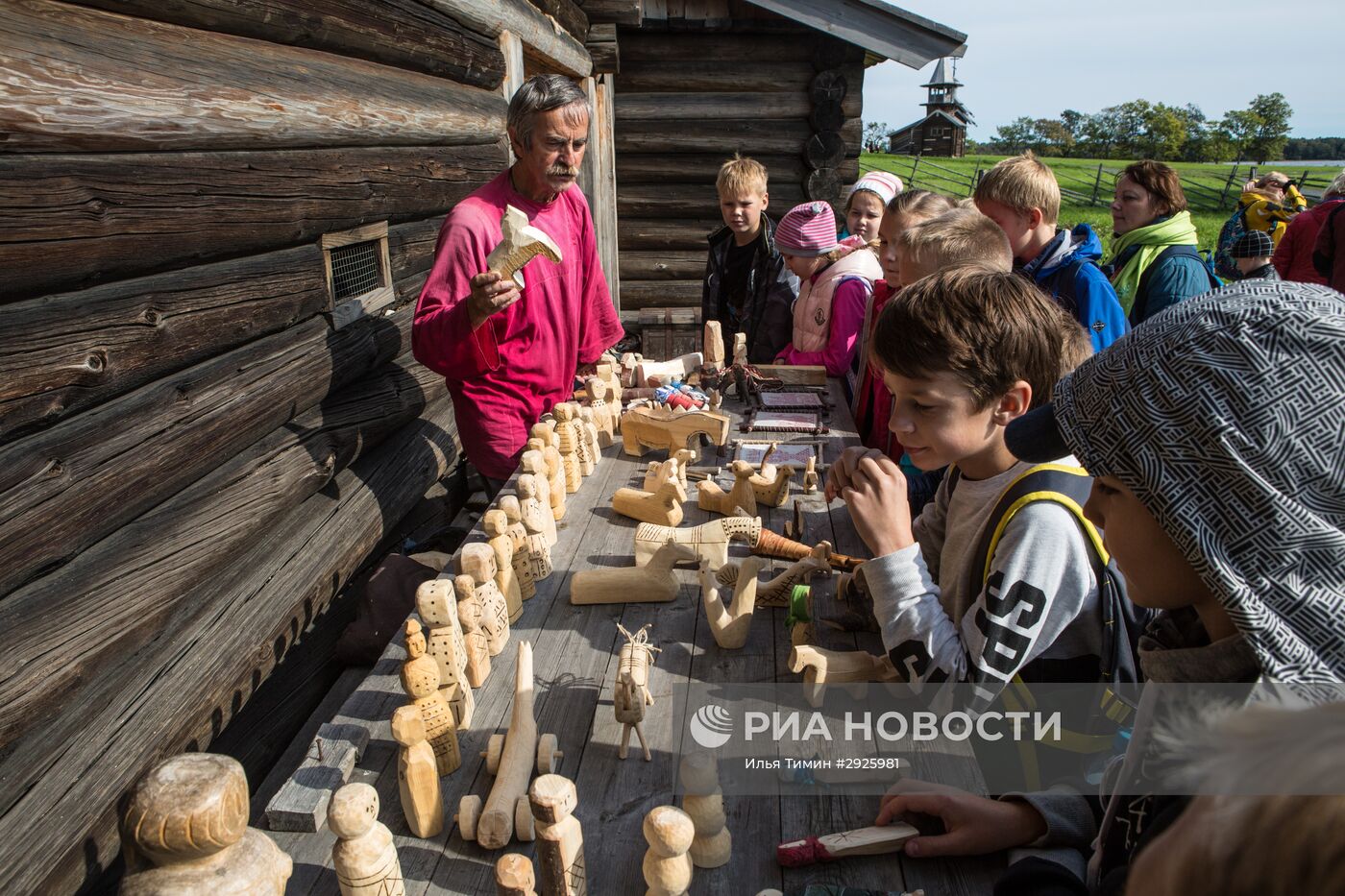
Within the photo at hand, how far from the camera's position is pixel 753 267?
16.3ft

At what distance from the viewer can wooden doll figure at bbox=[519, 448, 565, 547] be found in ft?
7.73

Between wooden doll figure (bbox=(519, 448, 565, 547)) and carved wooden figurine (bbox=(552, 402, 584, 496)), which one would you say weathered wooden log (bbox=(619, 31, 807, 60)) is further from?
wooden doll figure (bbox=(519, 448, 565, 547))

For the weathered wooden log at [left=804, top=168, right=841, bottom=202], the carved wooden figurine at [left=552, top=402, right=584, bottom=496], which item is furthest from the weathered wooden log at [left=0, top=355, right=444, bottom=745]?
the weathered wooden log at [left=804, top=168, right=841, bottom=202]

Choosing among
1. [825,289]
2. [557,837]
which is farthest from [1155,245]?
[557,837]

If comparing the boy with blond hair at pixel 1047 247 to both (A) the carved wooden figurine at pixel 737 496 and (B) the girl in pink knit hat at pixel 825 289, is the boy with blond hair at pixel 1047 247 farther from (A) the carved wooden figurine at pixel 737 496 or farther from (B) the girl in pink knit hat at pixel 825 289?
(A) the carved wooden figurine at pixel 737 496

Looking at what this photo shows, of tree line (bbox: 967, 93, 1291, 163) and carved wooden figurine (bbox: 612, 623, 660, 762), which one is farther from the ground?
tree line (bbox: 967, 93, 1291, 163)

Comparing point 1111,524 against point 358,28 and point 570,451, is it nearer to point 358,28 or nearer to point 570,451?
point 570,451

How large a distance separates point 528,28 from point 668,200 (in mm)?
3049

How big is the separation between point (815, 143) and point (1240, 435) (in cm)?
725

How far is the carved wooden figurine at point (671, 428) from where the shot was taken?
2.99m

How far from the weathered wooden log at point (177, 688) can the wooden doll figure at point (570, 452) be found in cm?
108

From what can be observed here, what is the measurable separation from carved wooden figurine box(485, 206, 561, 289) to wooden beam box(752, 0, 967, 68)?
17.4 ft

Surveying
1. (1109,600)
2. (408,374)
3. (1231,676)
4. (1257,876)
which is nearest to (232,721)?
(408,374)

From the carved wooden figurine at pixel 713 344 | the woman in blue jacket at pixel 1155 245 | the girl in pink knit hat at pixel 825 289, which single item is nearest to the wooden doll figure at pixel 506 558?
the carved wooden figurine at pixel 713 344
